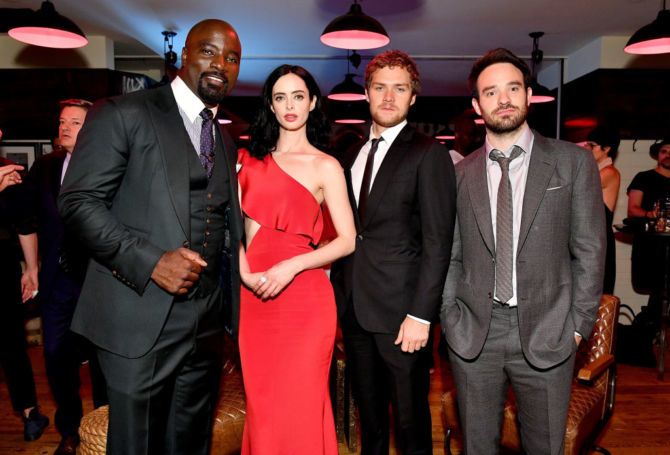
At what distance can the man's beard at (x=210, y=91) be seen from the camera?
6.23ft

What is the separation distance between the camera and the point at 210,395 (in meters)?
2.11

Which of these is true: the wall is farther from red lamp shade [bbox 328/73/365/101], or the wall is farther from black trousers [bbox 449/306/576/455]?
black trousers [bbox 449/306/576/455]

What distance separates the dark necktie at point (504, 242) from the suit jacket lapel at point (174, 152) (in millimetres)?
1153

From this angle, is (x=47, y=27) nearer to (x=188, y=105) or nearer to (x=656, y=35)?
(x=188, y=105)

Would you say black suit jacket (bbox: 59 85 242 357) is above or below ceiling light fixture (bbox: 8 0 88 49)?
below

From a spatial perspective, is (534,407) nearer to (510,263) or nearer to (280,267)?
(510,263)

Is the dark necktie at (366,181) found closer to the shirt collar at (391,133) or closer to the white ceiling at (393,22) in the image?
the shirt collar at (391,133)

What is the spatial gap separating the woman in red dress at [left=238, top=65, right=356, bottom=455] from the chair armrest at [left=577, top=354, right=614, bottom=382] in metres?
1.03

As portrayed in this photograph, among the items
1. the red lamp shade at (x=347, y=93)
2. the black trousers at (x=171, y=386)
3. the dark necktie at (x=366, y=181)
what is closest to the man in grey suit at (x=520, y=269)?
the dark necktie at (x=366, y=181)

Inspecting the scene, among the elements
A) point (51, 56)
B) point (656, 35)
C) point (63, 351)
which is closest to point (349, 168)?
point (63, 351)

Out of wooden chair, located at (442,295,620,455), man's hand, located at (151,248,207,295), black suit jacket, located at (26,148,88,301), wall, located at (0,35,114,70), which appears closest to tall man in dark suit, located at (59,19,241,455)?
man's hand, located at (151,248,207,295)

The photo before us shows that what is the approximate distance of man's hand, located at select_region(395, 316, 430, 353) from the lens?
7.38 feet

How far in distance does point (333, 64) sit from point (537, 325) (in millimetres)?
7797

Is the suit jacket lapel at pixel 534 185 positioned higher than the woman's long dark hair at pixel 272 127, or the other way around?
the woman's long dark hair at pixel 272 127
